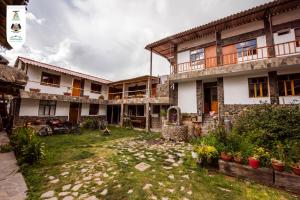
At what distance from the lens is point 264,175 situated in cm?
422

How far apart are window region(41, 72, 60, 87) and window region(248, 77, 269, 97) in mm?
17235

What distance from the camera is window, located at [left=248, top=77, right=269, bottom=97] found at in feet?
32.0

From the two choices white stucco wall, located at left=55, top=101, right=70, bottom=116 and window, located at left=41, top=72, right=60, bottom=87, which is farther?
white stucco wall, located at left=55, top=101, right=70, bottom=116

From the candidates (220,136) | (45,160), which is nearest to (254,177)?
(220,136)

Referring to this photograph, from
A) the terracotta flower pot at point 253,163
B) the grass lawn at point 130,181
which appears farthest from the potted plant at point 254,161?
the grass lawn at point 130,181

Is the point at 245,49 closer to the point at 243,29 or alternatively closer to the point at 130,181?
the point at 243,29

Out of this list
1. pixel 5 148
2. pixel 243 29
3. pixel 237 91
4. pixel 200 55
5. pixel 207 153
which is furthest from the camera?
pixel 200 55

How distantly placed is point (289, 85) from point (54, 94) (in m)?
18.5

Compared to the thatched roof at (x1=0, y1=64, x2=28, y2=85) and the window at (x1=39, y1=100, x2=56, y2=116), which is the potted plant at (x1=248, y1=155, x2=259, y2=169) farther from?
the window at (x1=39, y1=100, x2=56, y2=116)

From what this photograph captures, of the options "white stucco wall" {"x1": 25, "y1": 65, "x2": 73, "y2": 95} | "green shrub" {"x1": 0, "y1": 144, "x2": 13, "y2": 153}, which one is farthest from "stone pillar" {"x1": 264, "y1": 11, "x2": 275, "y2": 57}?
"white stucco wall" {"x1": 25, "y1": 65, "x2": 73, "y2": 95}

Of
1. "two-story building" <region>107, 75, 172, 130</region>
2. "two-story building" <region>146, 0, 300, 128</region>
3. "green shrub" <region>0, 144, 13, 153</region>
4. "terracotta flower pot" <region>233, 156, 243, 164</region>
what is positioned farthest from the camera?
"two-story building" <region>107, 75, 172, 130</region>

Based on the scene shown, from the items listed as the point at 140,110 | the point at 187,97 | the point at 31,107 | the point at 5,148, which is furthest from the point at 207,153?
the point at 31,107

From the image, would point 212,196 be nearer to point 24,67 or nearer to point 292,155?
point 292,155

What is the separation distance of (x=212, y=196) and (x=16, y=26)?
5135mm
